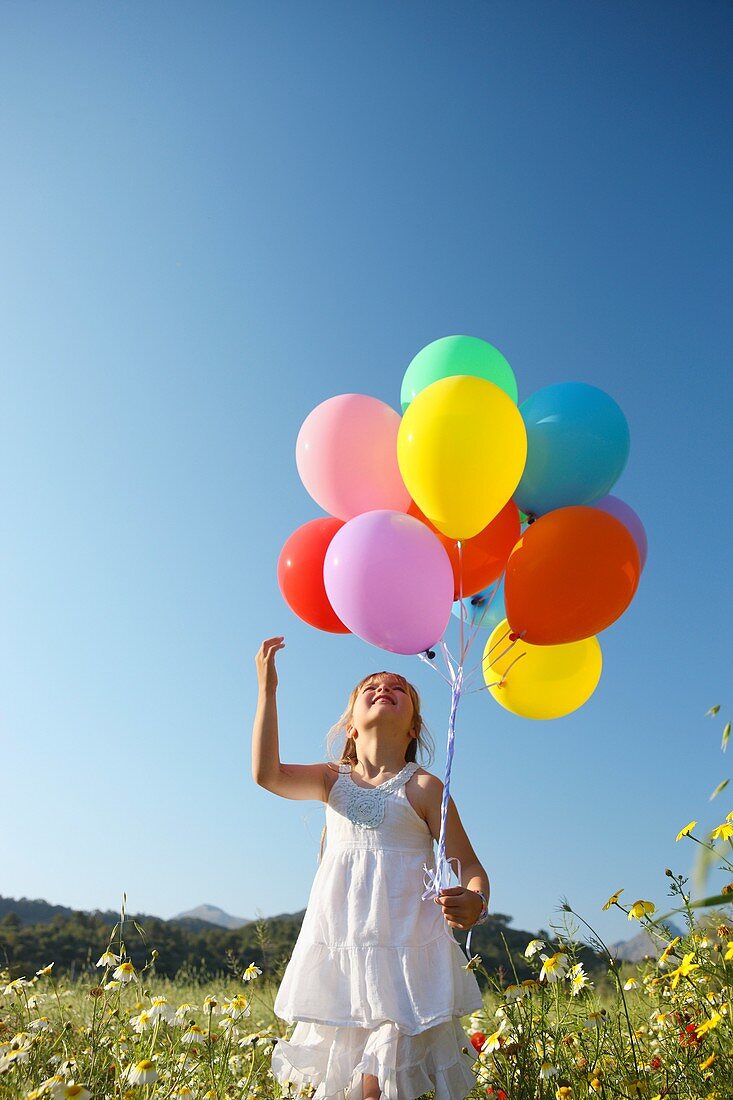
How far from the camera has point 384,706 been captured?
2941 mm

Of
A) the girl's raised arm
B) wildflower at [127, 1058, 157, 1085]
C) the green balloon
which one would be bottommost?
wildflower at [127, 1058, 157, 1085]

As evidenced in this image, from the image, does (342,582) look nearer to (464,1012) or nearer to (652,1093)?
(464,1012)

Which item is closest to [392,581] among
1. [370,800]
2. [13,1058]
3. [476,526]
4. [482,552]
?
[476,526]

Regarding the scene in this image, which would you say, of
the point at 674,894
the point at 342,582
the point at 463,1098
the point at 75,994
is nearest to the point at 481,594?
the point at 342,582

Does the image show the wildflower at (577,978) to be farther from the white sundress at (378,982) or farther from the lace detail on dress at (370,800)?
the lace detail on dress at (370,800)

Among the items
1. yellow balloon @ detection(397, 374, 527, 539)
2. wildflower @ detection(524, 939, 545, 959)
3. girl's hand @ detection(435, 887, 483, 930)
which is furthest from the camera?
yellow balloon @ detection(397, 374, 527, 539)

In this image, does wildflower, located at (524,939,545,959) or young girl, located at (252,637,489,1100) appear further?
wildflower, located at (524,939,545,959)

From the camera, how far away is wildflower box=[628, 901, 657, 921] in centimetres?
215

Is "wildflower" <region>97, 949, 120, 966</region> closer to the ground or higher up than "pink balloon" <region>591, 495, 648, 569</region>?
closer to the ground

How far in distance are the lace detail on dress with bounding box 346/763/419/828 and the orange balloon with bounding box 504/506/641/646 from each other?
0.68 m

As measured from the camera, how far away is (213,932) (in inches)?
284

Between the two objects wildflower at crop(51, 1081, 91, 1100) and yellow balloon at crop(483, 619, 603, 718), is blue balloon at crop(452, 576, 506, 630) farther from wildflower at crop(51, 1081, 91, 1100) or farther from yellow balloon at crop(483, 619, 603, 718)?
wildflower at crop(51, 1081, 91, 1100)

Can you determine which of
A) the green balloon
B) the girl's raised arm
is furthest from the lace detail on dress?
the green balloon

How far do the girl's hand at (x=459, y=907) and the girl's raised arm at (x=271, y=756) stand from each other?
691 mm
